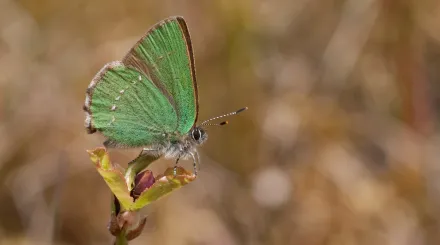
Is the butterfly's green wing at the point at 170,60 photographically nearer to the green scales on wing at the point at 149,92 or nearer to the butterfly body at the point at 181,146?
the green scales on wing at the point at 149,92

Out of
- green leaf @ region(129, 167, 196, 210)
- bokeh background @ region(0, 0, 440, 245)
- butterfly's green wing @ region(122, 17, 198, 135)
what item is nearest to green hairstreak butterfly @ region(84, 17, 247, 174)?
butterfly's green wing @ region(122, 17, 198, 135)

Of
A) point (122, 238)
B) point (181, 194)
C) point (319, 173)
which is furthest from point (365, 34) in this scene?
point (122, 238)

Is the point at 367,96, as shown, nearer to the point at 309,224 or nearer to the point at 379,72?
the point at 379,72

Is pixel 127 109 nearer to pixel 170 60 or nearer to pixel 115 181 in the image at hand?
pixel 170 60

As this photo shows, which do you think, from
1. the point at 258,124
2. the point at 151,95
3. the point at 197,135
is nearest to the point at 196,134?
the point at 197,135

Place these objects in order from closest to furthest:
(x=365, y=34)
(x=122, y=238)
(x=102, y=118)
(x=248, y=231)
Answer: (x=122, y=238), (x=102, y=118), (x=248, y=231), (x=365, y=34)

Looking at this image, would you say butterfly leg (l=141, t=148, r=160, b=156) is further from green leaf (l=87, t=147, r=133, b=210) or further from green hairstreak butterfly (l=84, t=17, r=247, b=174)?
green leaf (l=87, t=147, r=133, b=210)

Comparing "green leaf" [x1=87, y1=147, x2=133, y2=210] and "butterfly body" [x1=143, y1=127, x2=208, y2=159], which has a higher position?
"green leaf" [x1=87, y1=147, x2=133, y2=210]
